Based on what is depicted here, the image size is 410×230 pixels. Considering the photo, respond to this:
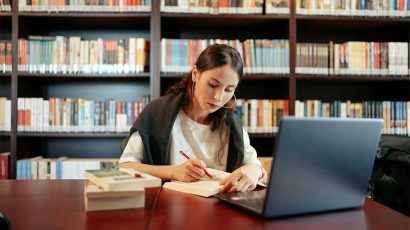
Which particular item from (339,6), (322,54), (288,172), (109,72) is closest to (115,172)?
(288,172)

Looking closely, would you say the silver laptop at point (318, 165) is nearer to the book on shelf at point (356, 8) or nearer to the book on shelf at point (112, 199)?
the book on shelf at point (112, 199)

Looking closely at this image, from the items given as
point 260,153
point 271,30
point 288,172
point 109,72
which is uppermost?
point 271,30

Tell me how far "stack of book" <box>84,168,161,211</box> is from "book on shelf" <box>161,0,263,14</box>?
5.81 feet

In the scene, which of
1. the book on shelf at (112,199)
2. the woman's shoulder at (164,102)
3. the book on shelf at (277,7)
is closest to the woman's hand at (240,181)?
the book on shelf at (112,199)

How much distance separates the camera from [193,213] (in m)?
0.82

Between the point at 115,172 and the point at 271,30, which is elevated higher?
the point at 271,30

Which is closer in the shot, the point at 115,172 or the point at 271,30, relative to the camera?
the point at 115,172

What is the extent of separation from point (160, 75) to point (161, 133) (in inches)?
42.8

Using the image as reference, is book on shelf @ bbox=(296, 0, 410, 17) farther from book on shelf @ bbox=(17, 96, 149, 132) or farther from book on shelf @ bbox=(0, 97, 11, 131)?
book on shelf @ bbox=(0, 97, 11, 131)

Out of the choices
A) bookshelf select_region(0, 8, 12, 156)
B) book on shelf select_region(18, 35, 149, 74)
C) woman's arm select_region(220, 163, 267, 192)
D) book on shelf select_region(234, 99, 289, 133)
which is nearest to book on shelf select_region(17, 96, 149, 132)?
book on shelf select_region(18, 35, 149, 74)

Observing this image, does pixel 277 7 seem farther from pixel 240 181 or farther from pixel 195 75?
pixel 240 181

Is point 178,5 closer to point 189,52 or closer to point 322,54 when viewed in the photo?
point 189,52

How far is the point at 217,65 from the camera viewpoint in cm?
138

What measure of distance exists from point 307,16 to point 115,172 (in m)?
1.97
